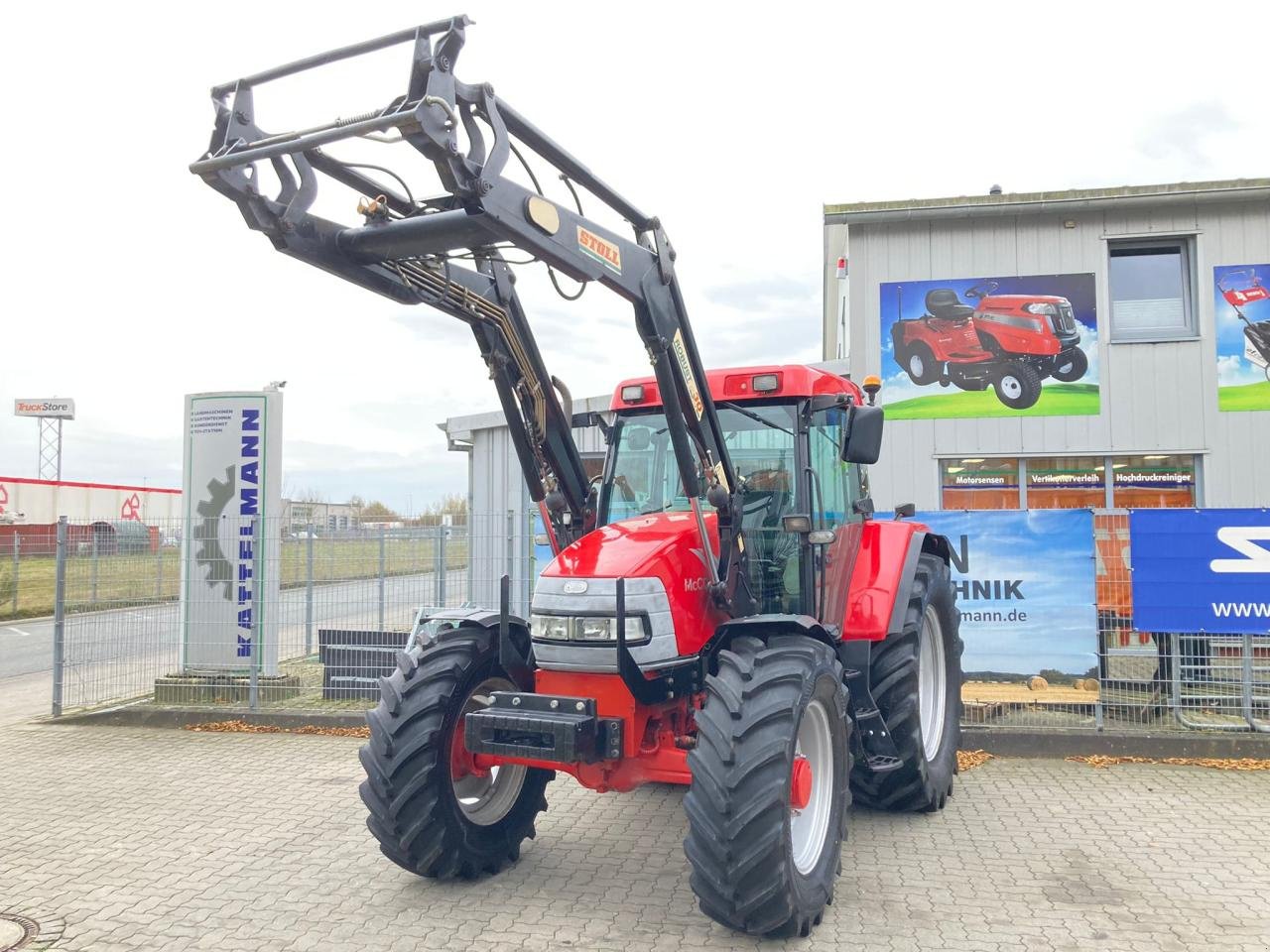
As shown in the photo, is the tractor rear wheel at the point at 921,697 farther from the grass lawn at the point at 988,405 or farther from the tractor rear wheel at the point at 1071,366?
the tractor rear wheel at the point at 1071,366

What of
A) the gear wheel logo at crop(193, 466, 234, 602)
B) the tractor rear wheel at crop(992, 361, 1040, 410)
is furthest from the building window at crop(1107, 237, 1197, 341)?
the gear wheel logo at crop(193, 466, 234, 602)

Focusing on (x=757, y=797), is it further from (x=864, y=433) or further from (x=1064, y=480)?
(x=1064, y=480)

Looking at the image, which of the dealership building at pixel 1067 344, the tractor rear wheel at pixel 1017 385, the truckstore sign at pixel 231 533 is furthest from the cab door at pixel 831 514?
the tractor rear wheel at pixel 1017 385

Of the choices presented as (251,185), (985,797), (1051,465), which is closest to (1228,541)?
(985,797)

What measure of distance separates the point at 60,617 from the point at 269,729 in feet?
7.64

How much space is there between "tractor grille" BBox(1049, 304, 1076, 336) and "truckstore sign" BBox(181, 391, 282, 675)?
8279mm

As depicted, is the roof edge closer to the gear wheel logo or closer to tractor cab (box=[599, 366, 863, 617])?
tractor cab (box=[599, 366, 863, 617])

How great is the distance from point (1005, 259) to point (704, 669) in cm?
803

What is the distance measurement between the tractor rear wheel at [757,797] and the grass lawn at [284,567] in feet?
17.2

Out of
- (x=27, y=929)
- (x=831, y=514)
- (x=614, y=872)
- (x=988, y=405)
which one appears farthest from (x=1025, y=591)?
(x=27, y=929)

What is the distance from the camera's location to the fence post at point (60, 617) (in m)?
8.60

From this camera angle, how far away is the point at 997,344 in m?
10.7

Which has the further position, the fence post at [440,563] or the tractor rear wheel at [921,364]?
the tractor rear wheel at [921,364]

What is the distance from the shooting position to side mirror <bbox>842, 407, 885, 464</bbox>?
470cm
